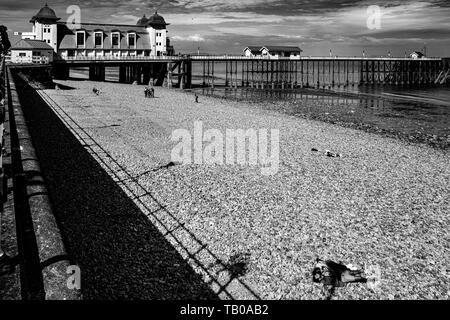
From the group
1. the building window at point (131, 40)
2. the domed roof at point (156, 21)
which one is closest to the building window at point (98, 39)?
the building window at point (131, 40)

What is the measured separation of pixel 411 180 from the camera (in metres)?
15.0

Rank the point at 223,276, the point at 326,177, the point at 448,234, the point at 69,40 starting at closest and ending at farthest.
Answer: the point at 223,276
the point at 448,234
the point at 326,177
the point at 69,40

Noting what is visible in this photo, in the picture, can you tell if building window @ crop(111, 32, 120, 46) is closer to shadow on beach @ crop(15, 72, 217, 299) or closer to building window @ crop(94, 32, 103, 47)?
building window @ crop(94, 32, 103, 47)

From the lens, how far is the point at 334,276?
316 inches

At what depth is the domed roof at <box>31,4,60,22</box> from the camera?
57688mm

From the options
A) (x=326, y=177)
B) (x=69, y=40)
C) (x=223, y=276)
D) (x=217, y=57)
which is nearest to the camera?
(x=223, y=276)

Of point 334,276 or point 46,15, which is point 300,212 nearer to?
point 334,276

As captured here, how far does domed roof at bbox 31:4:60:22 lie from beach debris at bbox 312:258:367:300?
60642 mm

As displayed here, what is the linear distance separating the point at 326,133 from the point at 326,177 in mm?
Result: 9806

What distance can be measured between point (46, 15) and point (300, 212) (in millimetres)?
58415

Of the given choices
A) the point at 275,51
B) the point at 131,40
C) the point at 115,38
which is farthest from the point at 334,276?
the point at 275,51

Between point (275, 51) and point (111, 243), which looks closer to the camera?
point (111, 243)
